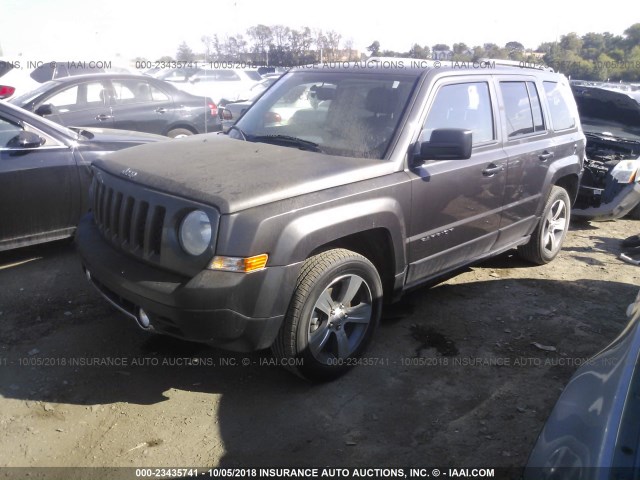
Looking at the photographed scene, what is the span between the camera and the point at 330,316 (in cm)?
331

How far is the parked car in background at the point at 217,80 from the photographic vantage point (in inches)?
584

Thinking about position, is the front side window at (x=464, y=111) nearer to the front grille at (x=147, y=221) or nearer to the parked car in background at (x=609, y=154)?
the front grille at (x=147, y=221)

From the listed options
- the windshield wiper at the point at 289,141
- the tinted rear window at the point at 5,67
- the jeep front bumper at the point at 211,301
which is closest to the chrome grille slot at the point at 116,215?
the jeep front bumper at the point at 211,301

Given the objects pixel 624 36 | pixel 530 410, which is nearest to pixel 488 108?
pixel 530 410

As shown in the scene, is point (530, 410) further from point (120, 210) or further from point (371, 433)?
point (120, 210)

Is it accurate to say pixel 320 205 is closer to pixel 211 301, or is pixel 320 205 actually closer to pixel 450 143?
pixel 211 301

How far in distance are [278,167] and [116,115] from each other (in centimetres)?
628

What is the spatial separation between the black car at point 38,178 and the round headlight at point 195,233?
2586 mm

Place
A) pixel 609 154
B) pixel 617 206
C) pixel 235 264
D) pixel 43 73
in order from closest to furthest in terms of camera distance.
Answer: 1. pixel 235 264
2. pixel 617 206
3. pixel 609 154
4. pixel 43 73

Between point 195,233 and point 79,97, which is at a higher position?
point 79,97

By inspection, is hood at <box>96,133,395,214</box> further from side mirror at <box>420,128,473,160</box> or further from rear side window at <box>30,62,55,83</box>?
rear side window at <box>30,62,55,83</box>

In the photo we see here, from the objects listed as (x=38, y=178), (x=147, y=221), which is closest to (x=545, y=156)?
(x=147, y=221)

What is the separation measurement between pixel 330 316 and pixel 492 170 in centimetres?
179

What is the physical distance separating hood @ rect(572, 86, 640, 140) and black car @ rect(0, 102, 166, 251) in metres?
6.38
